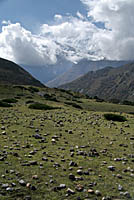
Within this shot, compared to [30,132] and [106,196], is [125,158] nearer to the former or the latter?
A: [106,196]

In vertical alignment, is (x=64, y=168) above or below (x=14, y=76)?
below

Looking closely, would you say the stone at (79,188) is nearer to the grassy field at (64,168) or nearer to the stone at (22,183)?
the grassy field at (64,168)

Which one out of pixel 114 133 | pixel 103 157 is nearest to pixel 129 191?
pixel 103 157

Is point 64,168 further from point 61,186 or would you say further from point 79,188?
point 79,188

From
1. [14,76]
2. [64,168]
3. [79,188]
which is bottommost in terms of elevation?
[79,188]

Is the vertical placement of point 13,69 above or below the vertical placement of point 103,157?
above

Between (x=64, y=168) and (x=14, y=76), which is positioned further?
(x=14, y=76)

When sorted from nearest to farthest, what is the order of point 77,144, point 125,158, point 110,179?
point 110,179, point 125,158, point 77,144

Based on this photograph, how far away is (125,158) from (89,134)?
505 centimetres

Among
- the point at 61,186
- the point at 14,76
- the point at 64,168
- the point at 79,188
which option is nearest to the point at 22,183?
the point at 61,186

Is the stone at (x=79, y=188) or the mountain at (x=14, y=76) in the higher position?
the mountain at (x=14, y=76)

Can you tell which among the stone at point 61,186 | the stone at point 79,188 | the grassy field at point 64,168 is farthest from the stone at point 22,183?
the stone at point 79,188

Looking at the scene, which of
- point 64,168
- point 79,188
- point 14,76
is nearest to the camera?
point 79,188

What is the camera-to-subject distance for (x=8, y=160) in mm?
8172
